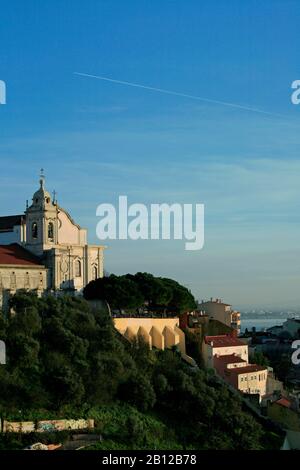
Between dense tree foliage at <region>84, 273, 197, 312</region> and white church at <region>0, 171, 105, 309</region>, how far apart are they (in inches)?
79.4

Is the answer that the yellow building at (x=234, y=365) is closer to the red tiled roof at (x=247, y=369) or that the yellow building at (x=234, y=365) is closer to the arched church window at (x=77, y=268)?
the red tiled roof at (x=247, y=369)

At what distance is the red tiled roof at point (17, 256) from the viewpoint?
143ft

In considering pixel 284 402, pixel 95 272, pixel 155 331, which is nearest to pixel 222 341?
pixel 155 331

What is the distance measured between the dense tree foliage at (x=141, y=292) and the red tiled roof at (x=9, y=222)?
18.4 feet

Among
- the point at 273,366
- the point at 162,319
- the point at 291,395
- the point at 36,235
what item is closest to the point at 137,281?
the point at 162,319

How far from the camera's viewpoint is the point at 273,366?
53594 mm

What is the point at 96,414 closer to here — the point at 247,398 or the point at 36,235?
the point at 247,398

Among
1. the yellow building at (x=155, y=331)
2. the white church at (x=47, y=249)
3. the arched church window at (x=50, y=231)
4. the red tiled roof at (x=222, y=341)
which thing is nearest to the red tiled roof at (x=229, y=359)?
the red tiled roof at (x=222, y=341)

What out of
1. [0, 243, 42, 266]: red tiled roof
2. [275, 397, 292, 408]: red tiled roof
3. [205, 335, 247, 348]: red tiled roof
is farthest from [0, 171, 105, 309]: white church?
[275, 397, 292, 408]: red tiled roof

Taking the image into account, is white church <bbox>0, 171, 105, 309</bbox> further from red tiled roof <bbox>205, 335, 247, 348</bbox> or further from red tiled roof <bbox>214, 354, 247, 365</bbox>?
red tiled roof <bbox>214, 354, 247, 365</bbox>

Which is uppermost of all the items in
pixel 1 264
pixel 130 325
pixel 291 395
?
pixel 1 264

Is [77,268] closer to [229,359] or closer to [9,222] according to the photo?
[9,222]

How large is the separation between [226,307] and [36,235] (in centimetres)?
1220
